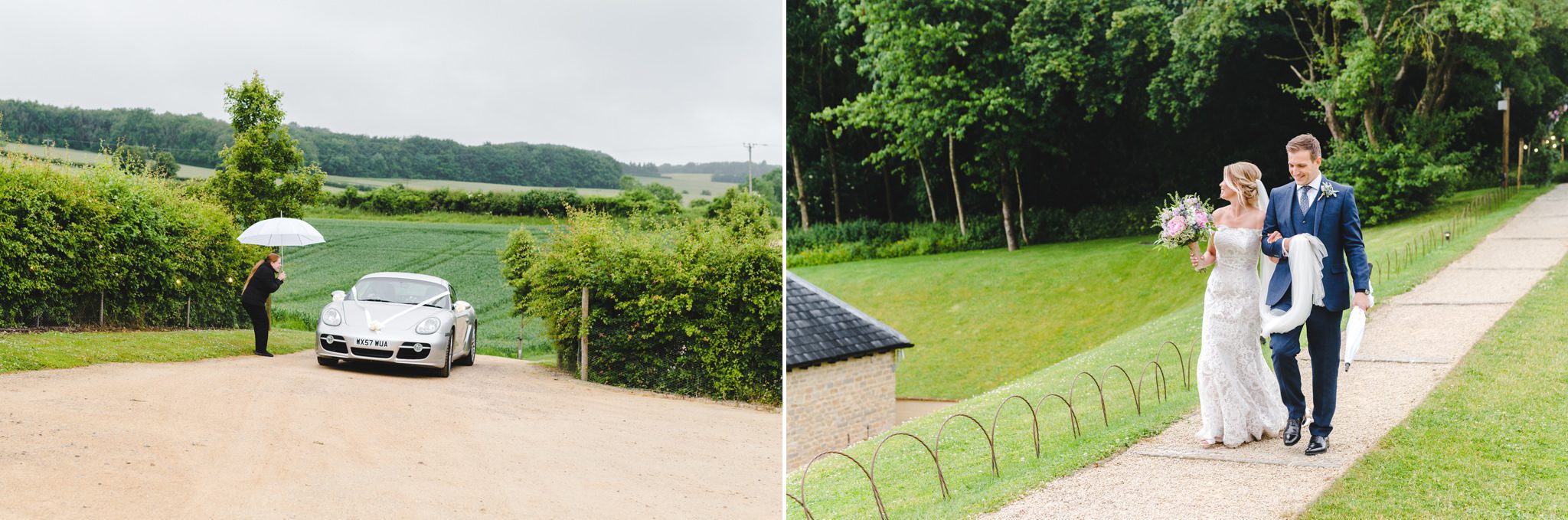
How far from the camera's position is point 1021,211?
738 inches

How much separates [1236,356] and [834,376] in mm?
6364

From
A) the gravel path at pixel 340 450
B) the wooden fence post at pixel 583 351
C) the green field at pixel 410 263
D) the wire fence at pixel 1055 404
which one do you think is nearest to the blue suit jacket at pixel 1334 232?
the wire fence at pixel 1055 404

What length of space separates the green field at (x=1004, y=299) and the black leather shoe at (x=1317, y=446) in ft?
32.9

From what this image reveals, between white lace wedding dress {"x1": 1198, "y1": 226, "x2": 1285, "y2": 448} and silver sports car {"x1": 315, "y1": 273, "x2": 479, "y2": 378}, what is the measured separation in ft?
12.3

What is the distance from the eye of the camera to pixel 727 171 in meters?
6.15

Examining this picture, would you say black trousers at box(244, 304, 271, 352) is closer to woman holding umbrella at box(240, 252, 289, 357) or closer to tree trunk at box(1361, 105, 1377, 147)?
woman holding umbrella at box(240, 252, 289, 357)

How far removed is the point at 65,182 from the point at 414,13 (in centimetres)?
180

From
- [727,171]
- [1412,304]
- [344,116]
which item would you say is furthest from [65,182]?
[1412,304]

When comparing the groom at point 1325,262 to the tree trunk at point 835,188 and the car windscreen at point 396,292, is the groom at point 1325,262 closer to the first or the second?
the car windscreen at point 396,292

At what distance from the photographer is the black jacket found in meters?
4.77

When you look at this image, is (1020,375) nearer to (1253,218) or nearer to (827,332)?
(827,332)

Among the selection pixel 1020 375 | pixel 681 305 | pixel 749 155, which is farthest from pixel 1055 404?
pixel 1020 375

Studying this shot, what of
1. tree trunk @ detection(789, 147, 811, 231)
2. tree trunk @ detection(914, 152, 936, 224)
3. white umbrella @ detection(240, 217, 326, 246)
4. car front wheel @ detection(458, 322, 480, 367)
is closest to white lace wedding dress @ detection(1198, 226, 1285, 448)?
car front wheel @ detection(458, 322, 480, 367)

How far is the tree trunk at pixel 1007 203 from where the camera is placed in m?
18.4
